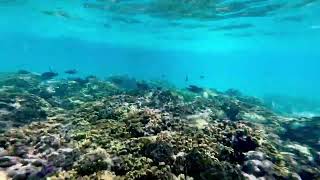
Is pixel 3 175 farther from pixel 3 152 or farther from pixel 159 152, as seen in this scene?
pixel 159 152

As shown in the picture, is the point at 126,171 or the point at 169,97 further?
the point at 169,97

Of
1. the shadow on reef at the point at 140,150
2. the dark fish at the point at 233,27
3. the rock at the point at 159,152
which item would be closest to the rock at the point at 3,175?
the shadow on reef at the point at 140,150

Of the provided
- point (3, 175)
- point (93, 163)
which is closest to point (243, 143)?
point (93, 163)

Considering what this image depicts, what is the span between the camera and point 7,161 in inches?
326

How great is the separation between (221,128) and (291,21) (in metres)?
34.8

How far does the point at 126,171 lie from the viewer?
6926 millimetres

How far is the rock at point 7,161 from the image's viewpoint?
26.8ft

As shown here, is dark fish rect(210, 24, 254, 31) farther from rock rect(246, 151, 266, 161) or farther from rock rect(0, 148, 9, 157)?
rock rect(0, 148, 9, 157)

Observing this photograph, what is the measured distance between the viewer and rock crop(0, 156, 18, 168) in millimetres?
8163

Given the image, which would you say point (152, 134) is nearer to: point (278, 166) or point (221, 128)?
point (221, 128)

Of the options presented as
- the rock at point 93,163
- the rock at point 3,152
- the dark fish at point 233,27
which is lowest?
the rock at point 3,152

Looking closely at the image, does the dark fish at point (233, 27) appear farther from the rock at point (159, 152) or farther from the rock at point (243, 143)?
the rock at point (159, 152)

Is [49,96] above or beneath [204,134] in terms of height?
beneath

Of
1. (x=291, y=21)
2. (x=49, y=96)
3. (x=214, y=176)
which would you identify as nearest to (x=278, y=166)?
(x=214, y=176)
